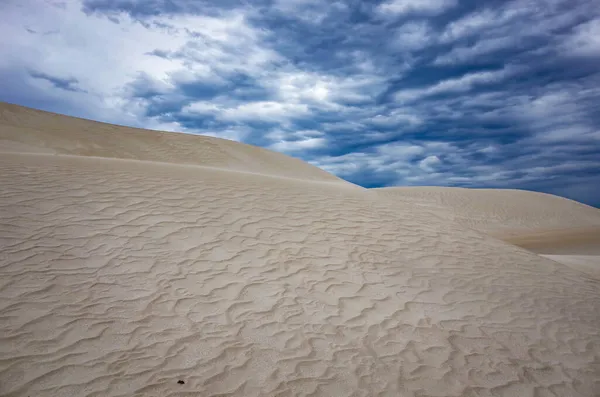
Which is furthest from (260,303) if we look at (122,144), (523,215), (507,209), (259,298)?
(507,209)

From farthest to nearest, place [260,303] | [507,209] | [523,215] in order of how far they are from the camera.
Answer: [507,209] < [523,215] < [260,303]

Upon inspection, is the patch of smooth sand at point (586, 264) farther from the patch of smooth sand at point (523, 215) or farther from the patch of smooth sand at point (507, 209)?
the patch of smooth sand at point (507, 209)

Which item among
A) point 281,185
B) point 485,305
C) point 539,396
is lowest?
point 539,396

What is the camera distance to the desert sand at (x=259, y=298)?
4789mm

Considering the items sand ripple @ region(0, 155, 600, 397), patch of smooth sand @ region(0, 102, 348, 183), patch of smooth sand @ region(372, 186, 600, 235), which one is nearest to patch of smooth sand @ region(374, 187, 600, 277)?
patch of smooth sand @ region(372, 186, 600, 235)

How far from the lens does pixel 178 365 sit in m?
4.79

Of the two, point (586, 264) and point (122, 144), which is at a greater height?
point (122, 144)

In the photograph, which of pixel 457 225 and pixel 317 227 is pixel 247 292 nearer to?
pixel 317 227

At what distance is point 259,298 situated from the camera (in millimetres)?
6414

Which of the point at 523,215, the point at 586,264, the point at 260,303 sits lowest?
the point at 260,303

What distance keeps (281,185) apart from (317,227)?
4.08m

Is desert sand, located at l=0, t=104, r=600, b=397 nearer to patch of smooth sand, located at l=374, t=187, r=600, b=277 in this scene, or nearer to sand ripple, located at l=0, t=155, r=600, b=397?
sand ripple, located at l=0, t=155, r=600, b=397

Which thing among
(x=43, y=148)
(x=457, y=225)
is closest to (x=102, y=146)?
(x=43, y=148)

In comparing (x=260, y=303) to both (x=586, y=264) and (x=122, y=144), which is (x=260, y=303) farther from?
(x=122, y=144)
